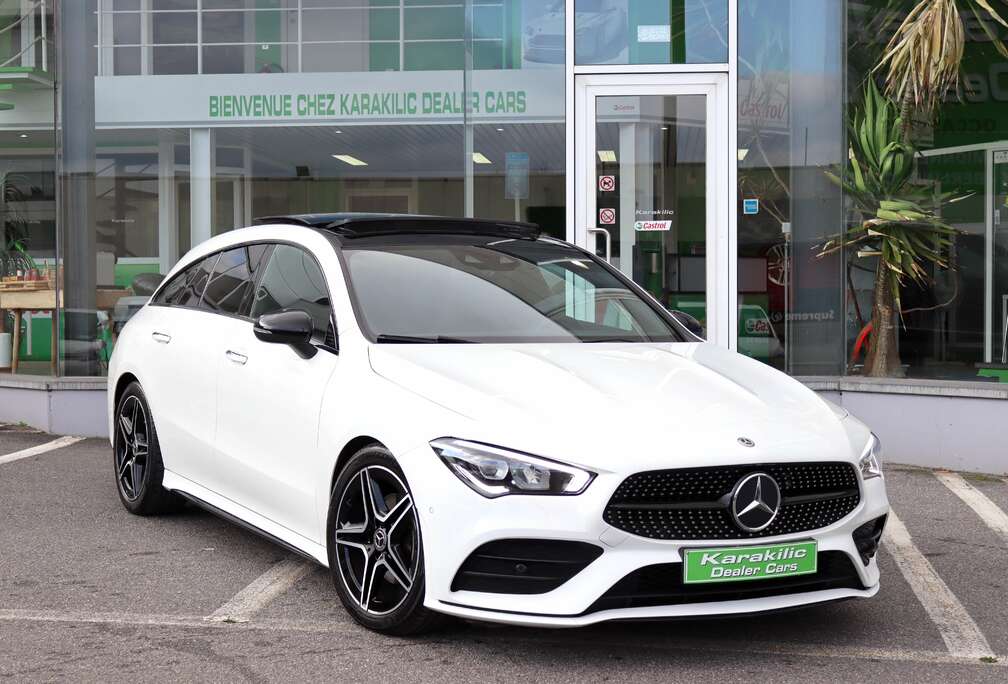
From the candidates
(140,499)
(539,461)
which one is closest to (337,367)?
(539,461)

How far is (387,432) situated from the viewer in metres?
4.27

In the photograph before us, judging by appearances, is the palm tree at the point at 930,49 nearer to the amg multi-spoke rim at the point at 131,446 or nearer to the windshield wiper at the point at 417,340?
the windshield wiper at the point at 417,340

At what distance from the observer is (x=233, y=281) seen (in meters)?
6.00

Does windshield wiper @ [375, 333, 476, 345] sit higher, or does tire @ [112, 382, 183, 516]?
windshield wiper @ [375, 333, 476, 345]

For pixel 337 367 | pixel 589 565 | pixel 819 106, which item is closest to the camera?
pixel 589 565

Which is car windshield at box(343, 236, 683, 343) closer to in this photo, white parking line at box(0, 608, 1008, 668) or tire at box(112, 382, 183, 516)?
white parking line at box(0, 608, 1008, 668)

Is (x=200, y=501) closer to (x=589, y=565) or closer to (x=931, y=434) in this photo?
(x=589, y=565)

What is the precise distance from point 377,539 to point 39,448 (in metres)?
5.58

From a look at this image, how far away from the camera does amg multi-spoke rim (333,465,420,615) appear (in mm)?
4254

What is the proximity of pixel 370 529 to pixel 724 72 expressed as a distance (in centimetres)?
676

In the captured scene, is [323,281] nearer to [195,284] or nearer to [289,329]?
[289,329]

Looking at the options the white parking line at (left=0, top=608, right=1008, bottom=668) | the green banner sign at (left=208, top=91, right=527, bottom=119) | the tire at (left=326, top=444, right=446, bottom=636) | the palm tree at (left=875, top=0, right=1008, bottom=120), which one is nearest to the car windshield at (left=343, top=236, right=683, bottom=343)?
the tire at (left=326, top=444, right=446, bottom=636)

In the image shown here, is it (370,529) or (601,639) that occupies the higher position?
(370,529)

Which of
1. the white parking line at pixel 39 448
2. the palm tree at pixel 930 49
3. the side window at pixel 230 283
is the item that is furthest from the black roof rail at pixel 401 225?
the palm tree at pixel 930 49
